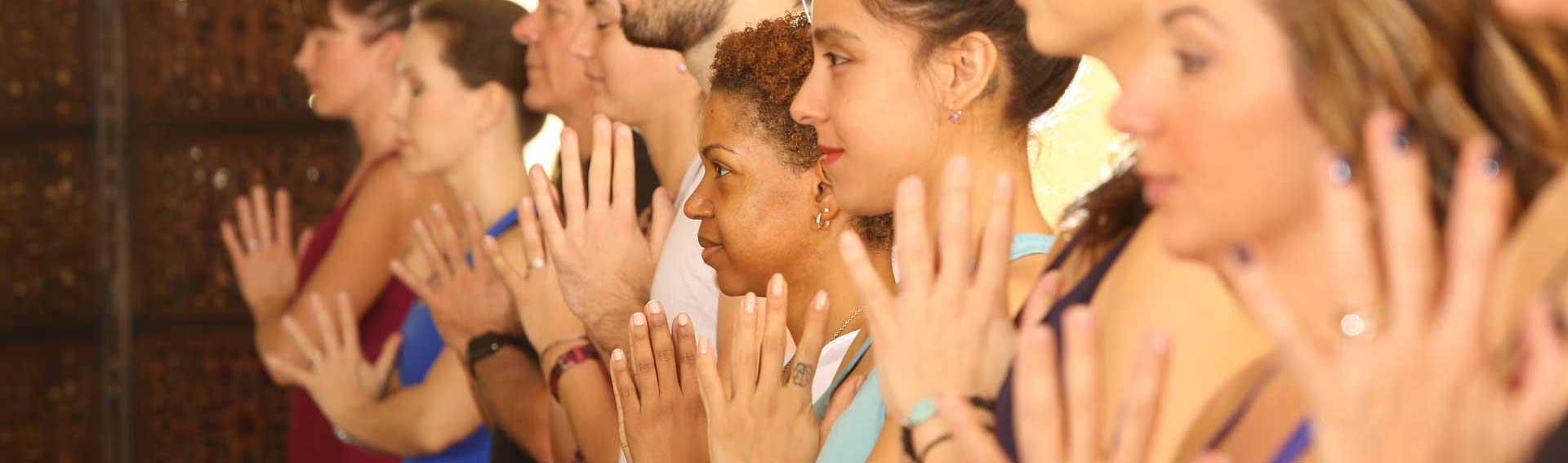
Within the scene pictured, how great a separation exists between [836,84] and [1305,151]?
562 mm

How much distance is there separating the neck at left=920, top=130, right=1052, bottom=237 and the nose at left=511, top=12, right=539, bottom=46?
1.06 m

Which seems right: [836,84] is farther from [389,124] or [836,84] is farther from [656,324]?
[389,124]

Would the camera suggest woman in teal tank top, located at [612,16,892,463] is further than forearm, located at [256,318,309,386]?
No

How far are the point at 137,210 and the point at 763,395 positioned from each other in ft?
8.81

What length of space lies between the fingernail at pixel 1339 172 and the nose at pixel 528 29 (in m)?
1.63

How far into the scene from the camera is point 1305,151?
0.68 meters

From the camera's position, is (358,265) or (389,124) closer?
(358,265)

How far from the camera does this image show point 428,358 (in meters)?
2.39

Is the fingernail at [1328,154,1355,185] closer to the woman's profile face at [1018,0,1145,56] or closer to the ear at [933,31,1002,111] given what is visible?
the woman's profile face at [1018,0,1145,56]

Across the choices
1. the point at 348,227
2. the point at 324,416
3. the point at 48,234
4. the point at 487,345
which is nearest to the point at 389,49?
the point at 348,227

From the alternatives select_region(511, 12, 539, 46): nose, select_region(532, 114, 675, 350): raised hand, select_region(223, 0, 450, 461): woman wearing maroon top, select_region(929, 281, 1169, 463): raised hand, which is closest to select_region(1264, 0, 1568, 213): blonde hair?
select_region(929, 281, 1169, 463): raised hand

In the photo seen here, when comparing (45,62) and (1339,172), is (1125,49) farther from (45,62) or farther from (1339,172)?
(45,62)

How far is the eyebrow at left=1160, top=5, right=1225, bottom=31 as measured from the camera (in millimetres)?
697

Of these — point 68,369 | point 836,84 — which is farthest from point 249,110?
point 836,84
